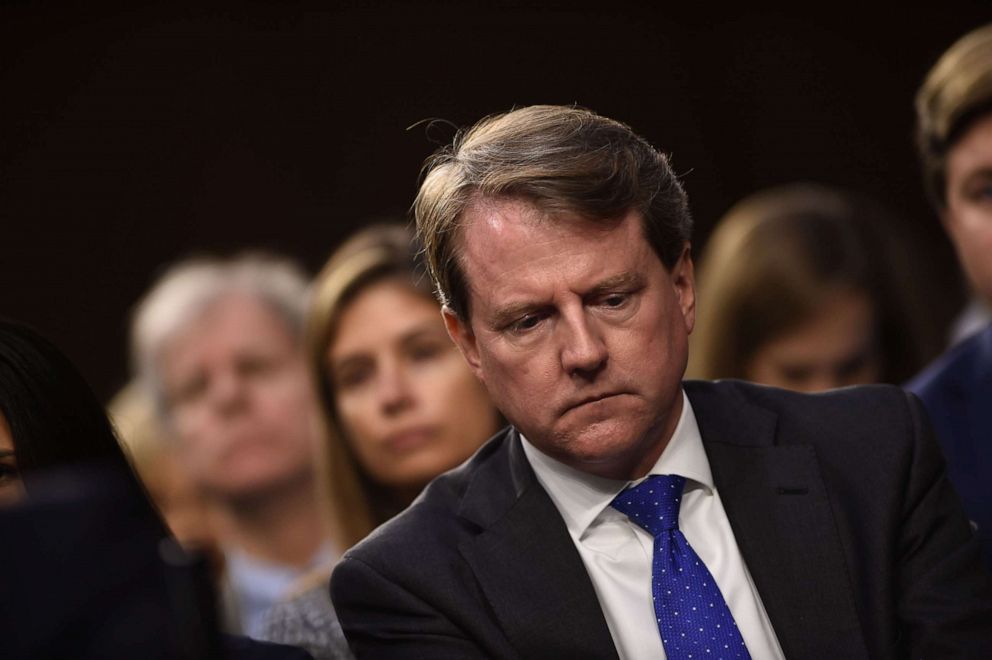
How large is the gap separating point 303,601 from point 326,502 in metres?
0.51

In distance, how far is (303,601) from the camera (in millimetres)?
3299

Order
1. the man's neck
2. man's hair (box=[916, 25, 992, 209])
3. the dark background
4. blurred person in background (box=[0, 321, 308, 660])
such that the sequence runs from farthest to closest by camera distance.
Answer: the dark background → the man's neck → man's hair (box=[916, 25, 992, 209]) → blurred person in background (box=[0, 321, 308, 660])

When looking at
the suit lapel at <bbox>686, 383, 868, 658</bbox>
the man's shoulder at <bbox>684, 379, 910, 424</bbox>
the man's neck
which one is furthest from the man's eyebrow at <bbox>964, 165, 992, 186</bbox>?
the man's neck

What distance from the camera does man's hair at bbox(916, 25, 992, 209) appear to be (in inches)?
133

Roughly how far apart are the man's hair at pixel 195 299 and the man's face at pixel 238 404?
0.20 feet

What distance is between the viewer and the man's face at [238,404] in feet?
15.6

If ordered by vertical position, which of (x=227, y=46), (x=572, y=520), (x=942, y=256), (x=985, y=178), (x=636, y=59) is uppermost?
(x=227, y=46)

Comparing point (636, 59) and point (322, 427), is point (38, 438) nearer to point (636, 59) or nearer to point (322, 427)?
point (322, 427)

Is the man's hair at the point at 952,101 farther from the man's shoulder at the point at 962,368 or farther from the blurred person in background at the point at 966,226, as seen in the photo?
the man's shoulder at the point at 962,368

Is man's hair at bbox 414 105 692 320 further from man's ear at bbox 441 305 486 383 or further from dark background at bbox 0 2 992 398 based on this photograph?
dark background at bbox 0 2 992 398

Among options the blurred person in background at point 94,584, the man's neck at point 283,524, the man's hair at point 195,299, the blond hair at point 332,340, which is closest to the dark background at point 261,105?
the man's hair at point 195,299

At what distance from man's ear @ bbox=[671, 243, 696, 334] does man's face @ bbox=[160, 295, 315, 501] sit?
2.41m

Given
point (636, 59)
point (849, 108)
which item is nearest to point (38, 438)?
point (636, 59)

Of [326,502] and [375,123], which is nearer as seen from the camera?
[326,502]
